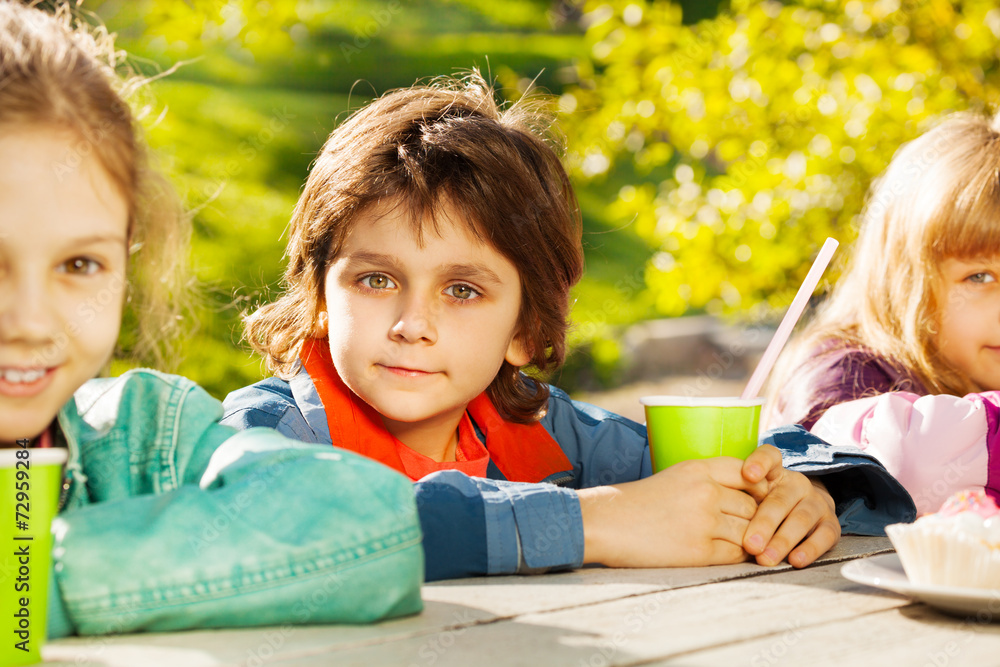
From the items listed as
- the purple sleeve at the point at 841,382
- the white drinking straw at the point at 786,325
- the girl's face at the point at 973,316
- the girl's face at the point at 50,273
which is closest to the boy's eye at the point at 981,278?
the girl's face at the point at 973,316

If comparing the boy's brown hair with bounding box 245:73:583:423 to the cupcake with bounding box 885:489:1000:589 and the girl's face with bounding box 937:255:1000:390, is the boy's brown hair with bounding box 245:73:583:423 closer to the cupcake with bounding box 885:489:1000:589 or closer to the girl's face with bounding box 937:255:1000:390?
the girl's face with bounding box 937:255:1000:390

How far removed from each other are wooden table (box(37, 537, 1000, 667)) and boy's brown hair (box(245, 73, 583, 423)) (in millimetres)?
1018

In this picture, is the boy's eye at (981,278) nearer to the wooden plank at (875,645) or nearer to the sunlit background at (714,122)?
the sunlit background at (714,122)

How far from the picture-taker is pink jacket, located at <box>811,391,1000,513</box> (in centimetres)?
211

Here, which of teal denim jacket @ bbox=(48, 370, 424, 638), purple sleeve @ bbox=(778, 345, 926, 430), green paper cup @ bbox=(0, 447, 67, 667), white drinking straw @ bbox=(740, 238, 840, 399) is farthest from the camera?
purple sleeve @ bbox=(778, 345, 926, 430)

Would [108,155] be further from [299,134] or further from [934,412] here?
[299,134]

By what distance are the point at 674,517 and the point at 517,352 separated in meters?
0.92

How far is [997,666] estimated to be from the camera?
1.04m

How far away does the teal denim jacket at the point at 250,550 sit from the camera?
3.74 feet

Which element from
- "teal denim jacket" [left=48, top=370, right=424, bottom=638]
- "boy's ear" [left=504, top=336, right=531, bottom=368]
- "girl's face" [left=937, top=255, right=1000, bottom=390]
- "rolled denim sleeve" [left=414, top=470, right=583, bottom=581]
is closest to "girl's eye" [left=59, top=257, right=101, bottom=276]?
"teal denim jacket" [left=48, top=370, right=424, bottom=638]

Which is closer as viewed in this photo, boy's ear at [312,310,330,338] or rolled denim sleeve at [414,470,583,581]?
rolled denim sleeve at [414,470,583,581]

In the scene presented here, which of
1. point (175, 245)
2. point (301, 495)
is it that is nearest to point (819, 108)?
point (175, 245)

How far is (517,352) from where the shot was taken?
98.3 inches

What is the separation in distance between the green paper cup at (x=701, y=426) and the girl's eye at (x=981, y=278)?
3.70 feet
